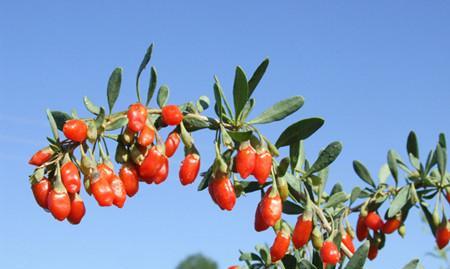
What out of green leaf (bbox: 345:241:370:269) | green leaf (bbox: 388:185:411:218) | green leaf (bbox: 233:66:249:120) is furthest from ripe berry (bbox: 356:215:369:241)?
Answer: green leaf (bbox: 233:66:249:120)

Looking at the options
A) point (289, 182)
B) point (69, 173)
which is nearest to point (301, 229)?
point (289, 182)

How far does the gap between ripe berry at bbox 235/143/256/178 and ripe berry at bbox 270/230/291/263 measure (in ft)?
1.16

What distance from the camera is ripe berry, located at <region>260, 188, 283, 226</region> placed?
2652mm

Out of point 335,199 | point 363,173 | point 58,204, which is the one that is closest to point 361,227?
point 335,199

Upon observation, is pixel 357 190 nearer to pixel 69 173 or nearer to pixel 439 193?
pixel 439 193

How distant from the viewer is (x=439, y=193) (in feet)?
12.6

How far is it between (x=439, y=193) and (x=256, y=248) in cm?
99

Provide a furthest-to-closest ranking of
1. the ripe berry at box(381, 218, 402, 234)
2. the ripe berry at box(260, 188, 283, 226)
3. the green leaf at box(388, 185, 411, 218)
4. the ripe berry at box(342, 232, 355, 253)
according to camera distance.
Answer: the ripe berry at box(381, 218, 402, 234) < the green leaf at box(388, 185, 411, 218) < the ripe berry at box(342, 232, 355, 253) < the ripe berry at box(260, 188, 283, 226)

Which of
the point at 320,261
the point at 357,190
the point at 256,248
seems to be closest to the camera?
the point at 320,261

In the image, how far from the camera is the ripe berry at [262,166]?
2.59 meters

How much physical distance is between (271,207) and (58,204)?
744 mm

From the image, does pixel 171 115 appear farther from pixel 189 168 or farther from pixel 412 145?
pixel 412 145

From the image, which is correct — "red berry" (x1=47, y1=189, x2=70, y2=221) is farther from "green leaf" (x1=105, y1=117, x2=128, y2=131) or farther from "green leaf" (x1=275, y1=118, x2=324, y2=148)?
"green leaf" (x1=275, y1=118, x2=324, y2=148)

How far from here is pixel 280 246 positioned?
2.81 meters
